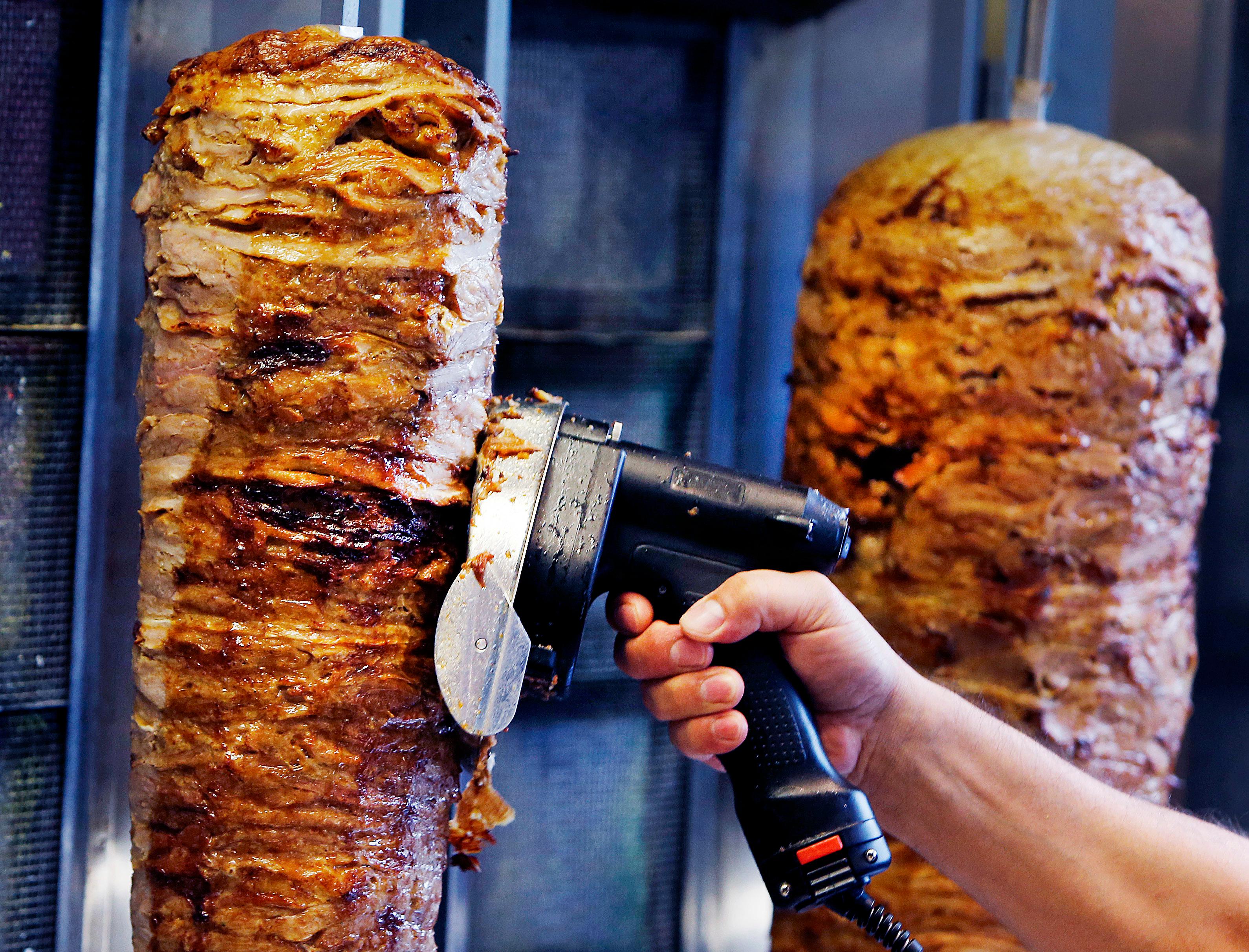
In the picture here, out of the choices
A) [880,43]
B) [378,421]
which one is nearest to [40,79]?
[378,421]

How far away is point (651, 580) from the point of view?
0.94 metres

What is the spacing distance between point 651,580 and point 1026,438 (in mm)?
658

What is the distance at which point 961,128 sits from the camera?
1.51 meters

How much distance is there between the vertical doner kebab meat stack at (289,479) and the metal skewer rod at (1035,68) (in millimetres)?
1015

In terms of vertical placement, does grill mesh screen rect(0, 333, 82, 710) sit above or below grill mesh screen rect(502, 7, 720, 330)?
below

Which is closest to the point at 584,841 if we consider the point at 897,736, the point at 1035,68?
the point at 897,736

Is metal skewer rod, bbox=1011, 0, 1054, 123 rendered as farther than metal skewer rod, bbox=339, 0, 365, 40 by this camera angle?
Yes

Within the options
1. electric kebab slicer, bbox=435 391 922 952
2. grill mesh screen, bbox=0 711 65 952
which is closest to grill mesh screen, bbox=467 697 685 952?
grill mesh screen, bbox=0 711 65 952

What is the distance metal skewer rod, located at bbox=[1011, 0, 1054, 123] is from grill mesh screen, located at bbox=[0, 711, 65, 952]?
4.85ft

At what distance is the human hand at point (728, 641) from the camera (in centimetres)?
93

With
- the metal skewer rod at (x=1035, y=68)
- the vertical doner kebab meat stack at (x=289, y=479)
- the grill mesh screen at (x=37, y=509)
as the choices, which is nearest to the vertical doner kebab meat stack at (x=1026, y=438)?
the metal skewer rod at (x=1035, y=68)

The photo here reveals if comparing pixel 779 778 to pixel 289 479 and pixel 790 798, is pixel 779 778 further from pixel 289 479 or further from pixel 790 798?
pixel 289 479

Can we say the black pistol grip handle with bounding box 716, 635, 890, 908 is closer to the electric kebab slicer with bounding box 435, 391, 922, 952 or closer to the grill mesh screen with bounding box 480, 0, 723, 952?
the electric kebab slicer with bounding box 435, 391, 922, 952

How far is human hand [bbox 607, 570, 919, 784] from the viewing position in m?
0.93
